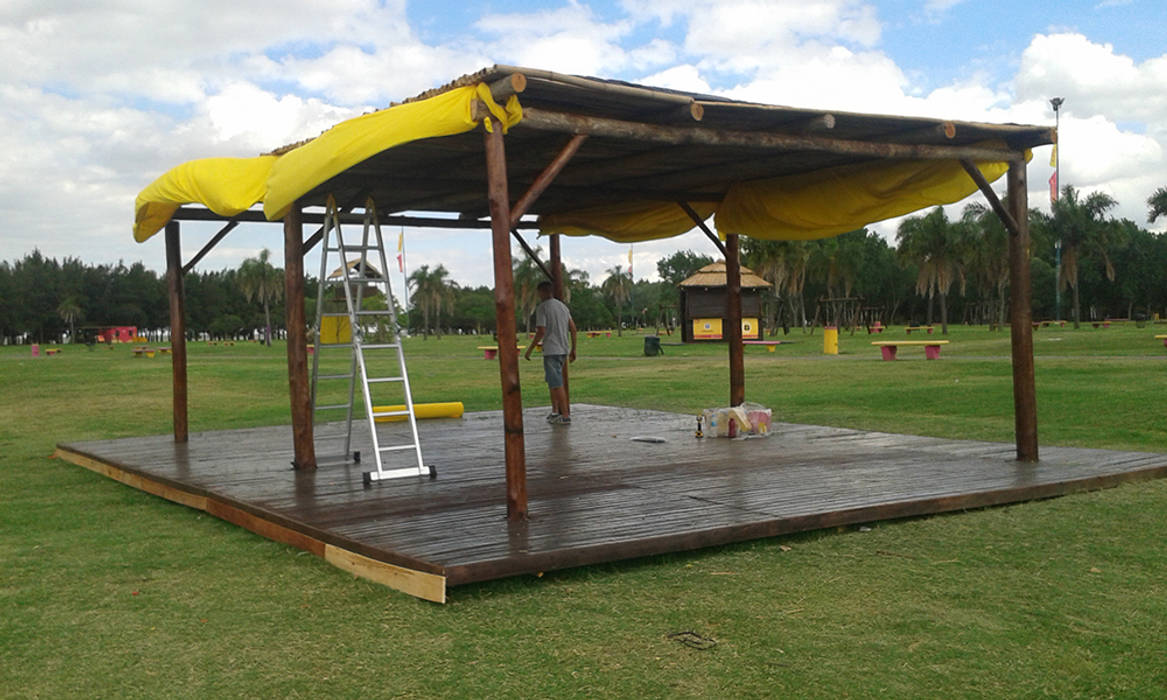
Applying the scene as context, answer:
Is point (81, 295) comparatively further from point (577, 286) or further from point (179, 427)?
point (179, 427)

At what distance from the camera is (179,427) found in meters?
10.8

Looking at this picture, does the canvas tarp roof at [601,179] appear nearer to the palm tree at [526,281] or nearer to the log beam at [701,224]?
the log beam at [701,224]

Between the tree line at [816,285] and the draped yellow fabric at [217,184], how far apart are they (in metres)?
39.6

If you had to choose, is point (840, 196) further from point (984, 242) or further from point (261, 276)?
point (261, 276)

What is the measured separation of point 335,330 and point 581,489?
277 centimetres

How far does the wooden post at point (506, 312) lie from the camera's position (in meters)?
5.98

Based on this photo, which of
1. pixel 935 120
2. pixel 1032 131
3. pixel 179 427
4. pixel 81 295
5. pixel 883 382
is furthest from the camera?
pixel 81 295

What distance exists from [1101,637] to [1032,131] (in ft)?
18.2

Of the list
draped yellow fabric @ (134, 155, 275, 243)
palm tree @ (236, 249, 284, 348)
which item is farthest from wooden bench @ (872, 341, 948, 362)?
palm tree @ (236, 249, 284, 348)

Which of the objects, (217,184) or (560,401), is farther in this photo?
(560,401)


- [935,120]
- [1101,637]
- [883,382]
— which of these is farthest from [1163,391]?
[1101,637]

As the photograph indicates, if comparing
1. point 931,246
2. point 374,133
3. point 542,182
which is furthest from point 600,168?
point 931,246

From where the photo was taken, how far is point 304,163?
692 centimetres

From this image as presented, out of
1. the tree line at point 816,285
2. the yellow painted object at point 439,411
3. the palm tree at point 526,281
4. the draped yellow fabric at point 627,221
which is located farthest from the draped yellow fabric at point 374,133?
the palm tree at point 526,281
